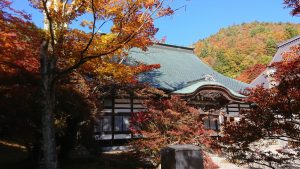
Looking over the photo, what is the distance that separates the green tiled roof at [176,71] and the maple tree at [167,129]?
429cm

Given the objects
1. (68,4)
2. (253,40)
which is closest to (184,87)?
(68,4)

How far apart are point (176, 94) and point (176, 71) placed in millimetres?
4428

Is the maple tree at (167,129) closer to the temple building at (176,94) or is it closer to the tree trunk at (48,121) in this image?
the temple building at (176,94)

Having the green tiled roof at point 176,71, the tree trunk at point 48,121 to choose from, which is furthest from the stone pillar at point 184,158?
the green tiled roof at point 176,71

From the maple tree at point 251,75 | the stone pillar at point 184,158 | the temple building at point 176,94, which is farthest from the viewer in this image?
the maple tree at point 251,75

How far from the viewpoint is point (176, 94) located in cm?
1435

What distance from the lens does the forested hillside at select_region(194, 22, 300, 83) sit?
4834 centimetres

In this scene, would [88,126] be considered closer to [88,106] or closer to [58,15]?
[88,106]

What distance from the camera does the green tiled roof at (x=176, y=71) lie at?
613 inches

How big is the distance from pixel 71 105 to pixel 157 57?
12.0 metres

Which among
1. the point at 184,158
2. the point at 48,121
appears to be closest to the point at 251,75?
the point at 48,121

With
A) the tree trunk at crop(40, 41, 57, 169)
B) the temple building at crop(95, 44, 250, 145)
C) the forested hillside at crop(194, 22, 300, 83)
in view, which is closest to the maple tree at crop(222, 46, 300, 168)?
the temple building at crop(95, 44, 250, 145)

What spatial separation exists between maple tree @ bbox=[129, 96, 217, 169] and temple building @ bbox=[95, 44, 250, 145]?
1.93m

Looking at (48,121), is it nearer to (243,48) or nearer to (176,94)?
(176,94)
